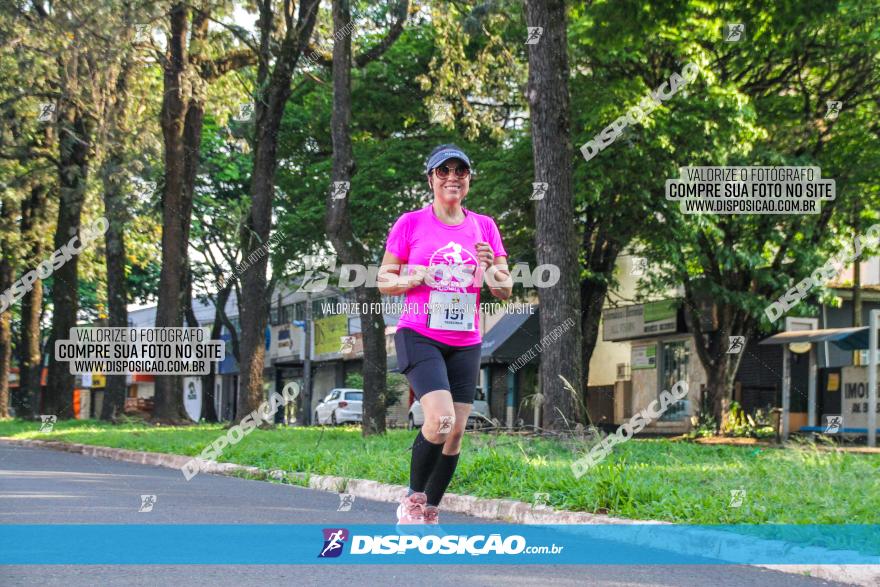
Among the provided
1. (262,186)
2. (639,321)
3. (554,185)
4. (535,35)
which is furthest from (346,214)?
(639,321)

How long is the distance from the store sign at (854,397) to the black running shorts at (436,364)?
1971 centimetres

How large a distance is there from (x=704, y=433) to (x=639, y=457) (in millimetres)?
12202

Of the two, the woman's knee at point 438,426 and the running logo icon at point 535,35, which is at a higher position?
the running logo icon at point 535,35

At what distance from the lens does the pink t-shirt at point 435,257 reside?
235 inches

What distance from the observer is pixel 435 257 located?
601 cm

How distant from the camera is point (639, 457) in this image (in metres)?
12.2

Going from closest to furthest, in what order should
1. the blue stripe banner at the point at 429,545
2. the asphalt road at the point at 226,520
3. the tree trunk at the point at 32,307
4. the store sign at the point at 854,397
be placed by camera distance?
the asphalt road at the point at 226,520
the blue stripe banner at the point at 429,545
the store sign at the point at 854,397
the tree trunk at the point at 32,307

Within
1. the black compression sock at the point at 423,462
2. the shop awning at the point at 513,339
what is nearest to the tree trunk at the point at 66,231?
the shop awning at the point at 513,339

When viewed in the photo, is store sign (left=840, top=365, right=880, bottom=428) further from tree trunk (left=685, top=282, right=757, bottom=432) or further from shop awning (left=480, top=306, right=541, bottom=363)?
shop awning (left=480, top=306, right=541, bottom=363)

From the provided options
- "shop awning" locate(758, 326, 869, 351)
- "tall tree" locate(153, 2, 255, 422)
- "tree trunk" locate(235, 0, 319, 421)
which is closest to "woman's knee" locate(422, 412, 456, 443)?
"tree trunk" locate(235, 0, 319, 421)

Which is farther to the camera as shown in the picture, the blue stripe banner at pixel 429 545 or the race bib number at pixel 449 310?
the race bib number at pixel 449 310

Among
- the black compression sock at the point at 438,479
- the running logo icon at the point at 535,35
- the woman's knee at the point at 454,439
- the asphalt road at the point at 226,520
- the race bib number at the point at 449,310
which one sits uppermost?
the running logo icon at the point at 535,35

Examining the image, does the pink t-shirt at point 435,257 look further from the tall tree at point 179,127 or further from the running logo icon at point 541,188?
the tall tree at point 179,127

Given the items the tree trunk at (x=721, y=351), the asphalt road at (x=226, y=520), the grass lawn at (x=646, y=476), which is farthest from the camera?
the tree trunk at (x=721, y=351)
